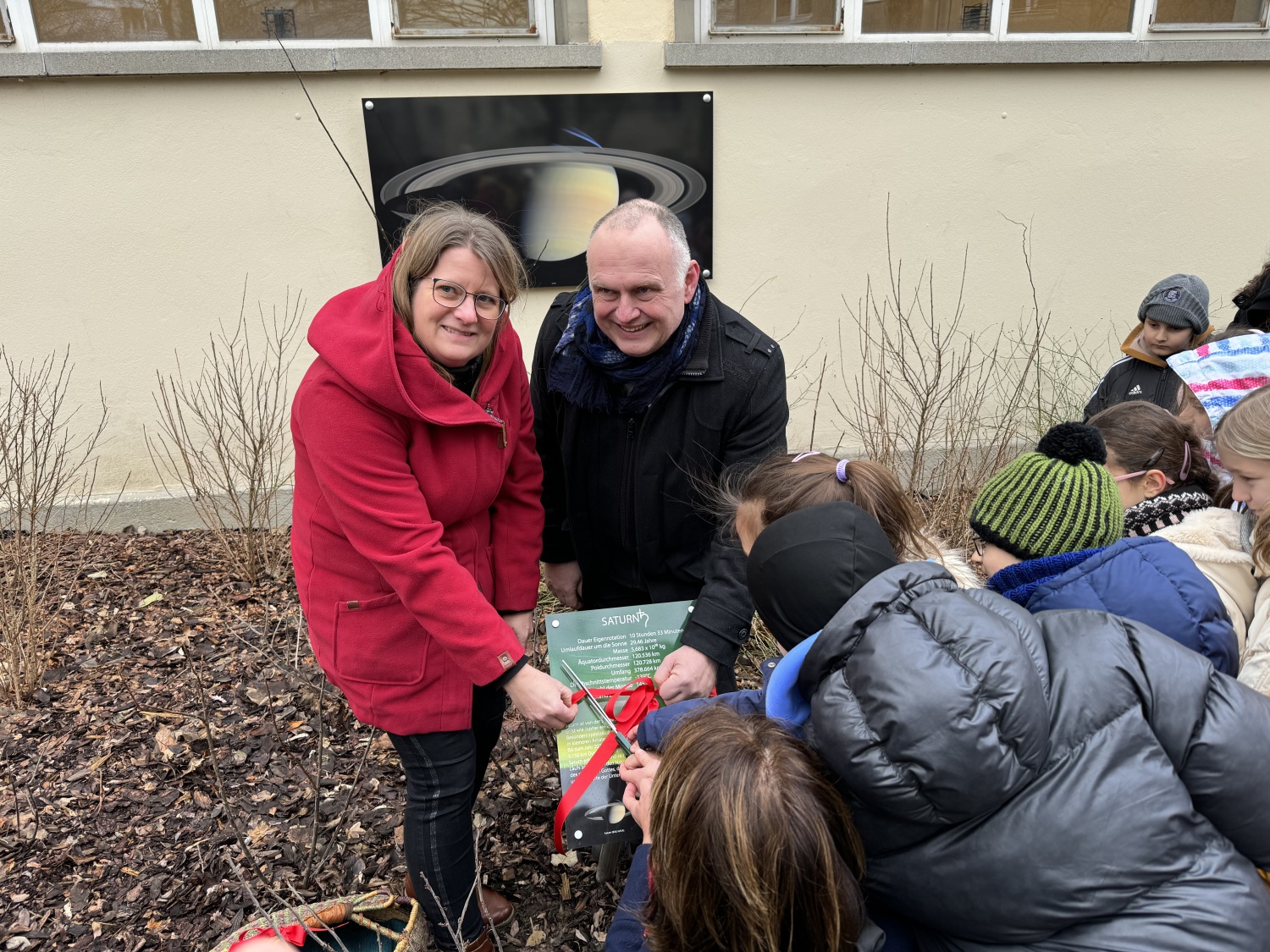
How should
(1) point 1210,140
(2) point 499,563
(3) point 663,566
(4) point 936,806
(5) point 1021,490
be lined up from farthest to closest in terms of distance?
(1) point 1210,140 → (3) point 663,566 → (2) point 499,563 → (5) point 1021,490 → (4) point 936,806

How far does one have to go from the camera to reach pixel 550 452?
238 centimetres

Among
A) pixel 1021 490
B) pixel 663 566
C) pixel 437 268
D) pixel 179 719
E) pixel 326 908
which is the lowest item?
pixel 179 719

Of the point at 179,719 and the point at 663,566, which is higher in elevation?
the point at 663,566

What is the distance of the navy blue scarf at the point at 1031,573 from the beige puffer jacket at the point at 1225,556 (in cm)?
51

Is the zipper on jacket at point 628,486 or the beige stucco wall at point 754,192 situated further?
the beige stucco wall at point 754,192

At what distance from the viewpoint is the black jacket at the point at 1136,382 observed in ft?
12.7

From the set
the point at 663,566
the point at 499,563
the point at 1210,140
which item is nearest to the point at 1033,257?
the point at 1210,140

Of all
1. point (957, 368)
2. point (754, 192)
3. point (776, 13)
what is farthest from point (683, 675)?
point (776, 13)

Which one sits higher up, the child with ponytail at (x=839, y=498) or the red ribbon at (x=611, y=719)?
the child with ponytail at (x=839, y=498)

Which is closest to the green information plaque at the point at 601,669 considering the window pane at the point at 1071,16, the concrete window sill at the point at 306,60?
the concrete window sill at the point at 306,60

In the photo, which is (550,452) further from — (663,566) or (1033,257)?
(1033,257)

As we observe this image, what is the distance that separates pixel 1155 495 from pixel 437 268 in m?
1.90

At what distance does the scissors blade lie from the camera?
1.80 metres

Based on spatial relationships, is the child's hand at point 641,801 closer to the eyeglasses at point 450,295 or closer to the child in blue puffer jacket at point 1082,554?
the child in blue puffer jacket at point 1082,554
